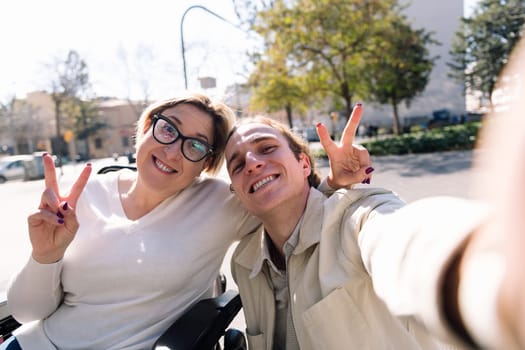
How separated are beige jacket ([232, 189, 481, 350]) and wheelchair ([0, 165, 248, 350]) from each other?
111 mm

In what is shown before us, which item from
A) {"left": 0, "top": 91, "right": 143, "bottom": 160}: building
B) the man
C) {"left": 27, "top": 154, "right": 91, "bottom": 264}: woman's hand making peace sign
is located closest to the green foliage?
Result: the man

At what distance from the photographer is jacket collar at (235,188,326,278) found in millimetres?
1593

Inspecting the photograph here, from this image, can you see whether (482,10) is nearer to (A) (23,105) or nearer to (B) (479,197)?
(B) (479,197)

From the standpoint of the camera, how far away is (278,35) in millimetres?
15516

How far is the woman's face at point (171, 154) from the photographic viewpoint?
195 cm

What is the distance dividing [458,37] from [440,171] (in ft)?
94.0

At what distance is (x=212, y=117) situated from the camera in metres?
2.07

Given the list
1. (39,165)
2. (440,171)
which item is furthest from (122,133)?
(440,171)

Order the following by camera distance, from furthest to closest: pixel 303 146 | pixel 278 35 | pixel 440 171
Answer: pixel 278 35, pixel 440 171, pixel 303 146

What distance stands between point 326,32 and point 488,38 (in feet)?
73.1

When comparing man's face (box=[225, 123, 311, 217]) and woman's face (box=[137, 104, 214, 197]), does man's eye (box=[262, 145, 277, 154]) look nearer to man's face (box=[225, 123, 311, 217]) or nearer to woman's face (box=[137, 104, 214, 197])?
man's face (box=[225, 123, 311, 217])

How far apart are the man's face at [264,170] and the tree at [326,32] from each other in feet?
47.2

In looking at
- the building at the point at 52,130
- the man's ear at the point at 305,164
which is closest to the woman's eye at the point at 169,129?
the man's ear at the point at 305,164

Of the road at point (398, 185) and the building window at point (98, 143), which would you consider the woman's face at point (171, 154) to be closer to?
the road at point (398, 185)
